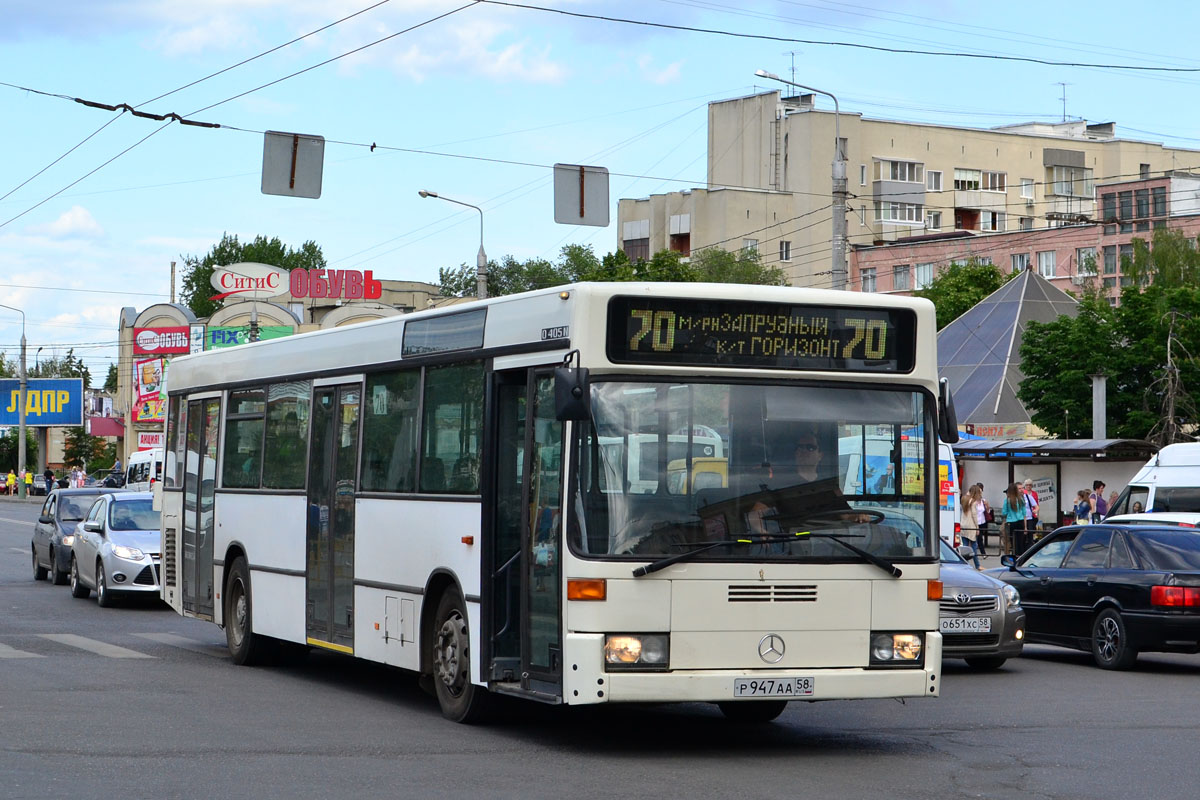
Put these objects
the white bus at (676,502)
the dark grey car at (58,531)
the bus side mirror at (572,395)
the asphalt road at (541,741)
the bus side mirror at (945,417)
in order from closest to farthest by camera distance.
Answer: the asphalt road at (541,741) → the bus side mirror at (572,395) → the white bus at (676,502) → the bus side mirror at (945,417) → the dark grey car at (58,531)

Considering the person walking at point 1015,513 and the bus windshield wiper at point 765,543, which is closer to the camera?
the bus windshield wiper at point 765,543

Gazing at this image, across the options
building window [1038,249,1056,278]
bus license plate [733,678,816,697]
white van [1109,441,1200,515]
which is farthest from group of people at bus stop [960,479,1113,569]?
building window [1038,249,1056,278]

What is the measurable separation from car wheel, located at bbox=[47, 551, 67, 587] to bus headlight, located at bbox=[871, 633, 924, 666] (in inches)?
804

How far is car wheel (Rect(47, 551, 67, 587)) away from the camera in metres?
27.7

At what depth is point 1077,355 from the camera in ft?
169

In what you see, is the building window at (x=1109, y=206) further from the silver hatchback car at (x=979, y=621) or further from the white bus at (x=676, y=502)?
the white bus at (x=676, y=502)

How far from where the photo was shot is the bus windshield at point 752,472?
31.8 feet

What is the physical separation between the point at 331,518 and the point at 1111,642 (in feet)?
25.5

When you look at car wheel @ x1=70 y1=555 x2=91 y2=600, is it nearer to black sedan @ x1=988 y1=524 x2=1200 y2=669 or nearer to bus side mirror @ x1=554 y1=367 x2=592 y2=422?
black sedan @ x1=988 y1=524 x2=1200 y2=669

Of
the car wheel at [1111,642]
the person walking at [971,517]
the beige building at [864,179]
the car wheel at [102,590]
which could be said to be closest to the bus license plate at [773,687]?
the car wheel at [1111,642]

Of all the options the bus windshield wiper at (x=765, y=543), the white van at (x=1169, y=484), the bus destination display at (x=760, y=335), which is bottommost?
the bus windshield wiper at (x=765, y=543)

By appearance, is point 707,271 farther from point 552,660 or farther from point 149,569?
point 552,660

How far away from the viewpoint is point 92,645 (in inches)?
680

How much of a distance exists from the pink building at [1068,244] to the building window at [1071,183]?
14446mm
